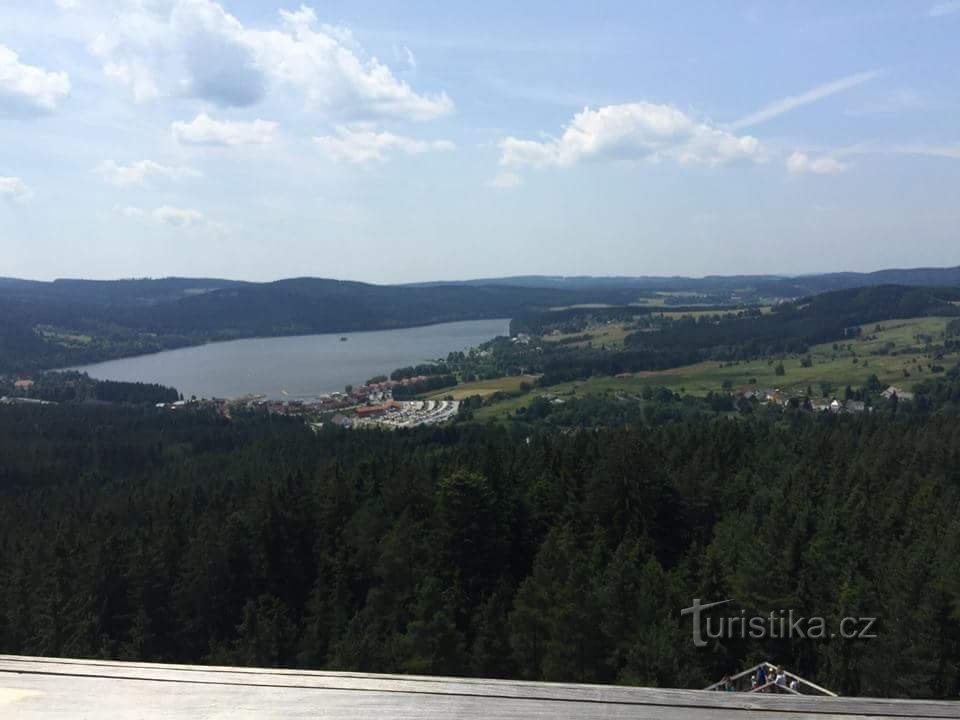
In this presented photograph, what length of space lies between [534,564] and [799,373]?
59.5 meters

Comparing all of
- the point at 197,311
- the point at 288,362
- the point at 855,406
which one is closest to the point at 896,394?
the point at 855,406

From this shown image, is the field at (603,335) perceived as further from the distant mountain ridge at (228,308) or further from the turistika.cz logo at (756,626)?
the turistika.cz logo at (756,626)

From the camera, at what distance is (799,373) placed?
66.1 meters

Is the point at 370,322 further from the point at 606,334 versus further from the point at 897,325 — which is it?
the point at 897,325

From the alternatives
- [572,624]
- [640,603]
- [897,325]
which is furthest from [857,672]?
[897,325]

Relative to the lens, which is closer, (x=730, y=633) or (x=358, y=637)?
(x=730, y=633)

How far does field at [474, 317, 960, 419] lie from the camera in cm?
5928

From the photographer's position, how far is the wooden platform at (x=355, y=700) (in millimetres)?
1500

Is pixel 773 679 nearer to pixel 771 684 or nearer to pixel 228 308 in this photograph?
pixel 771 684

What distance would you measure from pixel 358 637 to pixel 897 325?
9649cm

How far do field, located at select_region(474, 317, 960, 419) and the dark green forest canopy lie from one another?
34.9 metres

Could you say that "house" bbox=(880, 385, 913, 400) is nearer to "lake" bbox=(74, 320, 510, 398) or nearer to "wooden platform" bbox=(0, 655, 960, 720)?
"lake" bbox=(74, 320, 510, 398)

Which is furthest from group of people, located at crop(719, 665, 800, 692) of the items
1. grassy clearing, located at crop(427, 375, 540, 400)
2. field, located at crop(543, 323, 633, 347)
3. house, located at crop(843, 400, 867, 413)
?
field, located at crop(543, 323, 633, 347)

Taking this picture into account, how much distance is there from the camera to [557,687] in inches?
62.1
